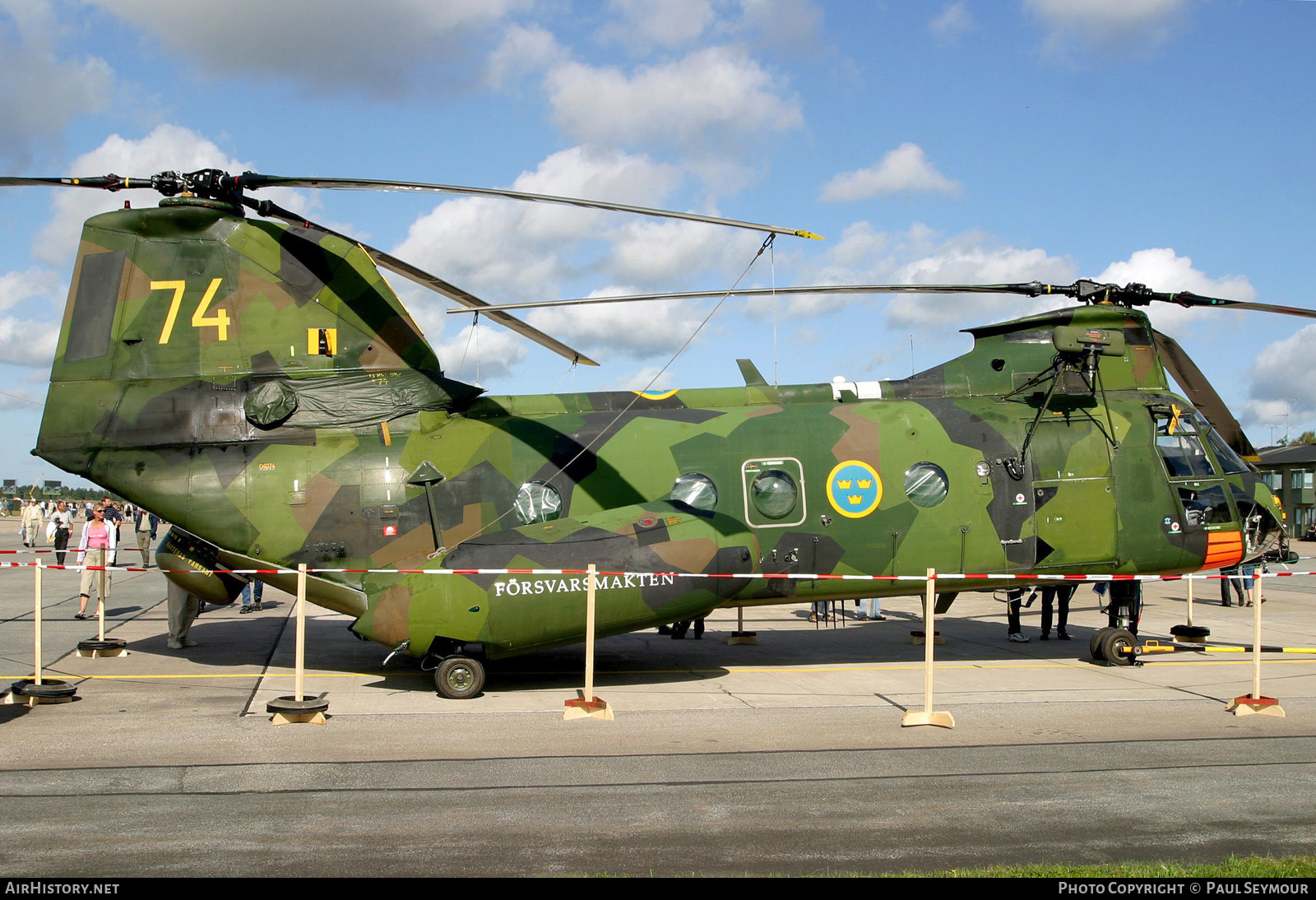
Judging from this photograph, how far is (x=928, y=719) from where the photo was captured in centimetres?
962

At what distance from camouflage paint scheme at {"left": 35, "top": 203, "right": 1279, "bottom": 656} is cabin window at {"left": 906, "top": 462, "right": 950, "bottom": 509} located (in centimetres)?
6

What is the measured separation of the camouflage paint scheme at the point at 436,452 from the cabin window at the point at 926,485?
0.06 metres

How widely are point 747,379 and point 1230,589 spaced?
1384 cm

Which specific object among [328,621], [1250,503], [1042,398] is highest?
[1042,398]

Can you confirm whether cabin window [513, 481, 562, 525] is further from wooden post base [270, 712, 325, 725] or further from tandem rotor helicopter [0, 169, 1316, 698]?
wooden post base [270, 712, 325, 725]

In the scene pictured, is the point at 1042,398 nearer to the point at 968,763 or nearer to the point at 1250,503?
the point at 1250,503

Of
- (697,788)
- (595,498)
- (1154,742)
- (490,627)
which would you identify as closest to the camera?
(697,788)

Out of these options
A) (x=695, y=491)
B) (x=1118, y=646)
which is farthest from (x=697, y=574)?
(x=1118, y=646)

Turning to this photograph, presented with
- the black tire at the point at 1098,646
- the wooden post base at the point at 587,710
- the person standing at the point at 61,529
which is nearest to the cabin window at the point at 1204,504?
the black tire at the point at 1098,646

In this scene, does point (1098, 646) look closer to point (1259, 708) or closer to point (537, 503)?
point (1259, 708)

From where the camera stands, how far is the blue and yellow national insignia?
1236 centimetres

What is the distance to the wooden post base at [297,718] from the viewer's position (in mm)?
9562
